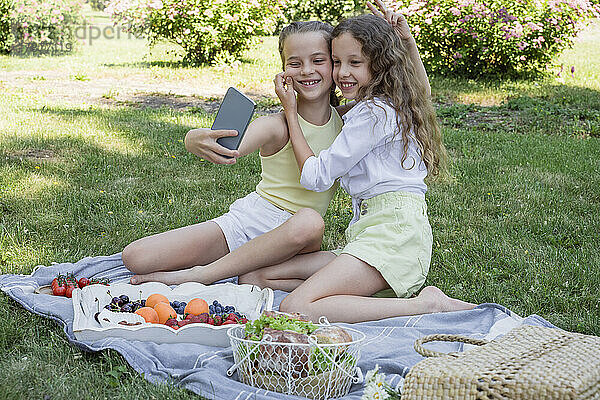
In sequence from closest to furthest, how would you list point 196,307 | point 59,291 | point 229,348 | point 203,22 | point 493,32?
1. point 229,348
2. point 196,307
3. point 59,291
4. point 493,32
5. point 203,22

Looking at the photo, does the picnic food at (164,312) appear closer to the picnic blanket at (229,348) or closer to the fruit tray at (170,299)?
the fruit tray at (170,299)

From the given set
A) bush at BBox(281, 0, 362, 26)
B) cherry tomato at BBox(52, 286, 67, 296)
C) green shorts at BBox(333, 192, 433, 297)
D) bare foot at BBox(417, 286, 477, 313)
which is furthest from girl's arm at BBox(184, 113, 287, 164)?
bush at BBox(281, 0, 362, 26)

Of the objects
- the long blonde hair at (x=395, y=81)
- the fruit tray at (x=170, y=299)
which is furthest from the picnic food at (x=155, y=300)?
the long blonde hair at (x=395, y=81)

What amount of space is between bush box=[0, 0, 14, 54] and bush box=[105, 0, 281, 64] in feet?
12.4

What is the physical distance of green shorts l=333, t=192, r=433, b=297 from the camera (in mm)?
2934

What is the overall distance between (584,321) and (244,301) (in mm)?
1528

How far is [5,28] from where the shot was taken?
1345 centimetres

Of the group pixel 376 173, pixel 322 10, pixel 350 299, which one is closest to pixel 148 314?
pixel 350 299

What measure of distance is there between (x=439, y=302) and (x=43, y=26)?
516 inches

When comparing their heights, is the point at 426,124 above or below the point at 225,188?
above

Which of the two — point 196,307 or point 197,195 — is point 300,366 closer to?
point 196,307

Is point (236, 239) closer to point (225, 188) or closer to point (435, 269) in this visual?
point (435, 269)

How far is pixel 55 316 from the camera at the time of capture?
110 inches

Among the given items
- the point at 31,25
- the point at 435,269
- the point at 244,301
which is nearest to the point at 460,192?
the point at 435,269
